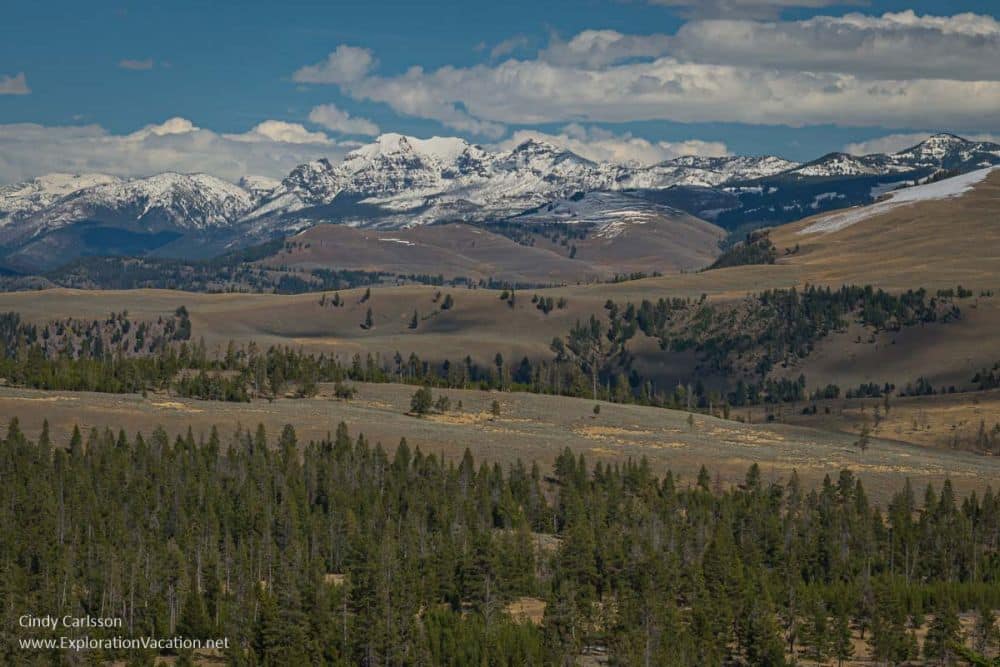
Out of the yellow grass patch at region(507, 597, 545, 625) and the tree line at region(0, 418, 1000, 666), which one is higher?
the tree line at region(0, 418, 1000, 666)

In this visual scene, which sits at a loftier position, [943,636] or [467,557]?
[467,557]

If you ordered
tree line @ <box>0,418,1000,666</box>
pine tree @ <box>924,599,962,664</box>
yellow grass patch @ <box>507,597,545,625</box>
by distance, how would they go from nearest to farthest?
tree line @ <box>0,418,1000,666</box>, pine tree @ <box>924,599,962,664</box>, yellow grass patch @ <box>507,597,545,625</box>

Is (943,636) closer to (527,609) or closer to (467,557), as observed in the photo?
(527,609)

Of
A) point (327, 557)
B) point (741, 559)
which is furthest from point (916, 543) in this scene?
point (327, 557)

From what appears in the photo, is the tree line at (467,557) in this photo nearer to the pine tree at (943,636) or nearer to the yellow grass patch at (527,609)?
the pine tree at (943,636)

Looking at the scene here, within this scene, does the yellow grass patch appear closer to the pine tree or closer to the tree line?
the tree line

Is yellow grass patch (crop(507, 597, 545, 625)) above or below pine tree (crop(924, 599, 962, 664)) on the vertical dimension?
below

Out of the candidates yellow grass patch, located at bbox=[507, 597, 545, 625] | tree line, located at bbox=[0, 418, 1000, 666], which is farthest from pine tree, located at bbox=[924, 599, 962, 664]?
yellow grass patch, located at bbox=[507, 597, 545, 625]

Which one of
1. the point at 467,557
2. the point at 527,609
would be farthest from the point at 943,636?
the point at 467,557

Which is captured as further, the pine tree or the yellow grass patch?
the yellow grass patch

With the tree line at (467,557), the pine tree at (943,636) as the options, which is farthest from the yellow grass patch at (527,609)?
the pine tree at (943,636)

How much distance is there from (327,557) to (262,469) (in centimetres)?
2825

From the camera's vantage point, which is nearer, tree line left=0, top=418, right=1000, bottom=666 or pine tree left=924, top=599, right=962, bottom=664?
tree line left=0, top=418, right=1000, bottom=666

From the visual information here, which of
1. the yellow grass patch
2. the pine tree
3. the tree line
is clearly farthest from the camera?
the yellow grass patch
